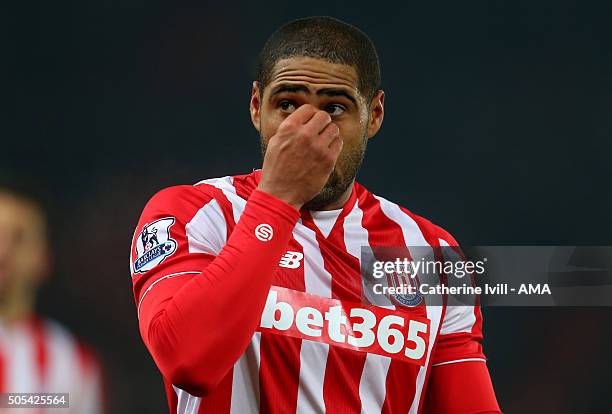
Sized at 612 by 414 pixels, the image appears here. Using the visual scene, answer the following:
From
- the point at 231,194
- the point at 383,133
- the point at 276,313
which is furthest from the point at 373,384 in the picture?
the point at 383,133

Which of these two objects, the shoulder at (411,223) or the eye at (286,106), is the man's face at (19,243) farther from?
the eye at (286,106)

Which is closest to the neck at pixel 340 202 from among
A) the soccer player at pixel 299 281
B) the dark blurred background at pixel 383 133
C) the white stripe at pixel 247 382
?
the soccer player at pixel 299 281

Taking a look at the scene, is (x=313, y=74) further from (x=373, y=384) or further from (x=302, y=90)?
(x=373, y=384)

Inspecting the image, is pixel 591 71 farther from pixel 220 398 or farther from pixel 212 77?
pixel 220 398

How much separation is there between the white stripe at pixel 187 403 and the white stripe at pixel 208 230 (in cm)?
23

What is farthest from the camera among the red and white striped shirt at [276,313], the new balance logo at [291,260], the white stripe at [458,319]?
the white stripe at [458,319]

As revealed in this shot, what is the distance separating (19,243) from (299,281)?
155 cm

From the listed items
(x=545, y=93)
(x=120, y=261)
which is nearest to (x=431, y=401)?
(x=120, y=261)

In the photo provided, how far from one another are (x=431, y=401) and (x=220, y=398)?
424 mm

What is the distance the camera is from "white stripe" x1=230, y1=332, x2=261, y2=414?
1401 mm

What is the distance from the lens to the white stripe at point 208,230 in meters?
1.40

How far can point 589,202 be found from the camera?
287 centimetres

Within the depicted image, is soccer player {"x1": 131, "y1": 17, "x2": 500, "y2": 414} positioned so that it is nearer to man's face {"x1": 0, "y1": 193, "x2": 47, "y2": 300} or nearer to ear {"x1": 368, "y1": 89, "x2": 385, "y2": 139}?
ear {"x1": 368, "y1": 89, "x2": 385, "y2": 139}

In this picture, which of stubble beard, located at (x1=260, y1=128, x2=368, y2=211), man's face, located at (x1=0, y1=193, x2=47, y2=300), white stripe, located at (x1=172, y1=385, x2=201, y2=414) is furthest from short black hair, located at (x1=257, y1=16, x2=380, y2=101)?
man's face, located at (x1=0, y1=193, x2=47, y2=300)
